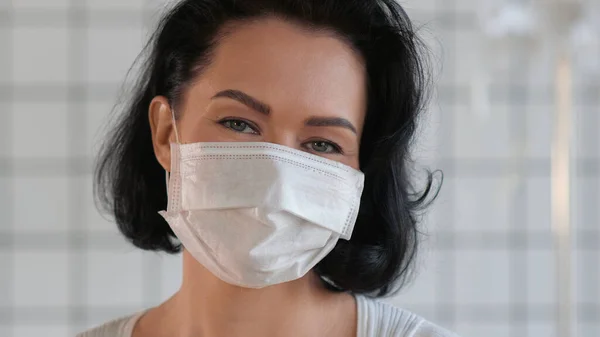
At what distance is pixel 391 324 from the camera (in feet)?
3.87

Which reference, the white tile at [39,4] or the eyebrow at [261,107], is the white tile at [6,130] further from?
the eyebrow at [261,107]

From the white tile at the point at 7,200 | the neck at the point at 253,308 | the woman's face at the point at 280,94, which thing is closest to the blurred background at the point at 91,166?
the white tile at the point at 7,200

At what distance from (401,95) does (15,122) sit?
1.21 m

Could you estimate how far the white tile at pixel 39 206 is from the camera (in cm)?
207

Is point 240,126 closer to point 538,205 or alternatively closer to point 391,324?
point 391,324

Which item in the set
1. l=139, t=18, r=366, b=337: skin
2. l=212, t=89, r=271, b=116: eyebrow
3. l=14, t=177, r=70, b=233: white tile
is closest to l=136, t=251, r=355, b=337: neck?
l=139, t=18, r=366, b=337: skin

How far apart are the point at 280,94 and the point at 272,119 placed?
32 millimetres

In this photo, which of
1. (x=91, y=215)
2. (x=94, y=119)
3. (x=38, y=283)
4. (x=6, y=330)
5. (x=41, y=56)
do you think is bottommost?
(x=6, y=330)

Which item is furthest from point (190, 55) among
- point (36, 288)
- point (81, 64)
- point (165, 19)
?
point (36, 288)

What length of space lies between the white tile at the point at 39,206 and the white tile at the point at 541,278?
113 centimetres

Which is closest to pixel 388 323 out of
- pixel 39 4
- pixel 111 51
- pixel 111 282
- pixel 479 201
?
pixel 479 201

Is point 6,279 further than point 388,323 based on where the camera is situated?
Yes

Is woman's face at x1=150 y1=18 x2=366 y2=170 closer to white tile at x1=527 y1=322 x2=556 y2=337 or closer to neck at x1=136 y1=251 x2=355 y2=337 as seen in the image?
neck at x1=136 y1=251 x2=355 y2=337

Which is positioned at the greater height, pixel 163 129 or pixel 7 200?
pixel 163 129
